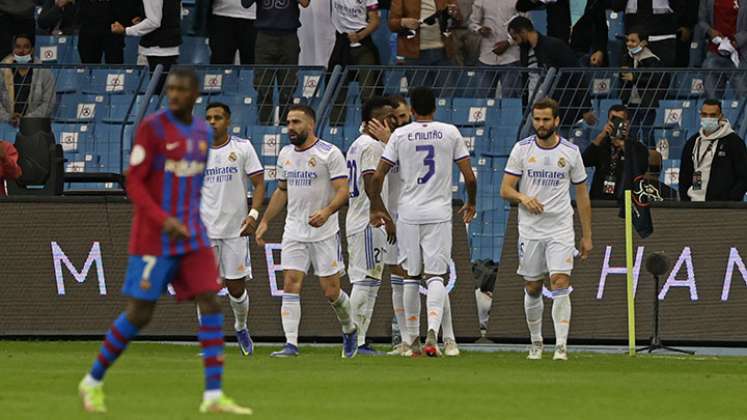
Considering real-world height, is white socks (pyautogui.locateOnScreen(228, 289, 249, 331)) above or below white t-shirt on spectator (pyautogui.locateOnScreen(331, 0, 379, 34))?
below

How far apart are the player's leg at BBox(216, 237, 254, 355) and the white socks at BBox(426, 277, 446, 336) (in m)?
1.94

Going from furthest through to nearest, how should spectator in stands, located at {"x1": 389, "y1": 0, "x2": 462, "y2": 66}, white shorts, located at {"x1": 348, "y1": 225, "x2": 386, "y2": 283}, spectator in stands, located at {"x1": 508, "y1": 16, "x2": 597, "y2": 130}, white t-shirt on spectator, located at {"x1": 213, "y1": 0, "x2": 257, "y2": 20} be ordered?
white t-shirt on spectator, located at {"x1": 213, "y1": 0, "x2": 257, "y2": 20}, spectator in stands, located at {"x1": 389, "y1": 0, "x2": 462, "y2": 66}, spectator in stands, located at {"x1": 508, "y1": 16, "x2": 597, "y2": 130}, white shorts, located at {"x1": 348, "y1": 225, "x2": 386, "y2": 283}

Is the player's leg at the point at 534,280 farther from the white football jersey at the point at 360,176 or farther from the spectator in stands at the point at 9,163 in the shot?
the spectator in stands at the point at 9,163

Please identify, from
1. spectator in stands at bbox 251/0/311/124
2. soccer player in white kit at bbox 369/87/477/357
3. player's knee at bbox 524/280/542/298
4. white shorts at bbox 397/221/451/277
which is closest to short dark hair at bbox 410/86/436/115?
soccer player in white kit at bbox 369/87/477/357

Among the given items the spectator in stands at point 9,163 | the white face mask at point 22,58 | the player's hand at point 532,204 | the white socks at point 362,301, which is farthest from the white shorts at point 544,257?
the white face mask at point 22,58

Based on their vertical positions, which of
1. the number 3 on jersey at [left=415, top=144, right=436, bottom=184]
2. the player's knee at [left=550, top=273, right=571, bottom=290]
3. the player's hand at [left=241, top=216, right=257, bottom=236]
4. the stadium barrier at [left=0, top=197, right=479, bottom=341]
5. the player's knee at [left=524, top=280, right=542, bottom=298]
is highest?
the number 3 on jersey at [left=415, top=144, right=436, bottom=184]

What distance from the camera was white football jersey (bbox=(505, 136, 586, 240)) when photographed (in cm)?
1748

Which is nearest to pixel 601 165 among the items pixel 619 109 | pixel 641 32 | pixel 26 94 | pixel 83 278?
pixel 619 109

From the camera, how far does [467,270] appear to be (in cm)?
2027

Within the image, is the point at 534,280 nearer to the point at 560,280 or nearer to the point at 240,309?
the point at 560,280

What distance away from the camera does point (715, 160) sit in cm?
2061

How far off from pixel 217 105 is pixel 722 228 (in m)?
6.11

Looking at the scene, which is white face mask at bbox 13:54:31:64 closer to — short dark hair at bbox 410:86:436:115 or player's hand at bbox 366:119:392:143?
player's hand at bbox 366:119:392:143

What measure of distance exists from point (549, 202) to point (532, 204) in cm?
29
